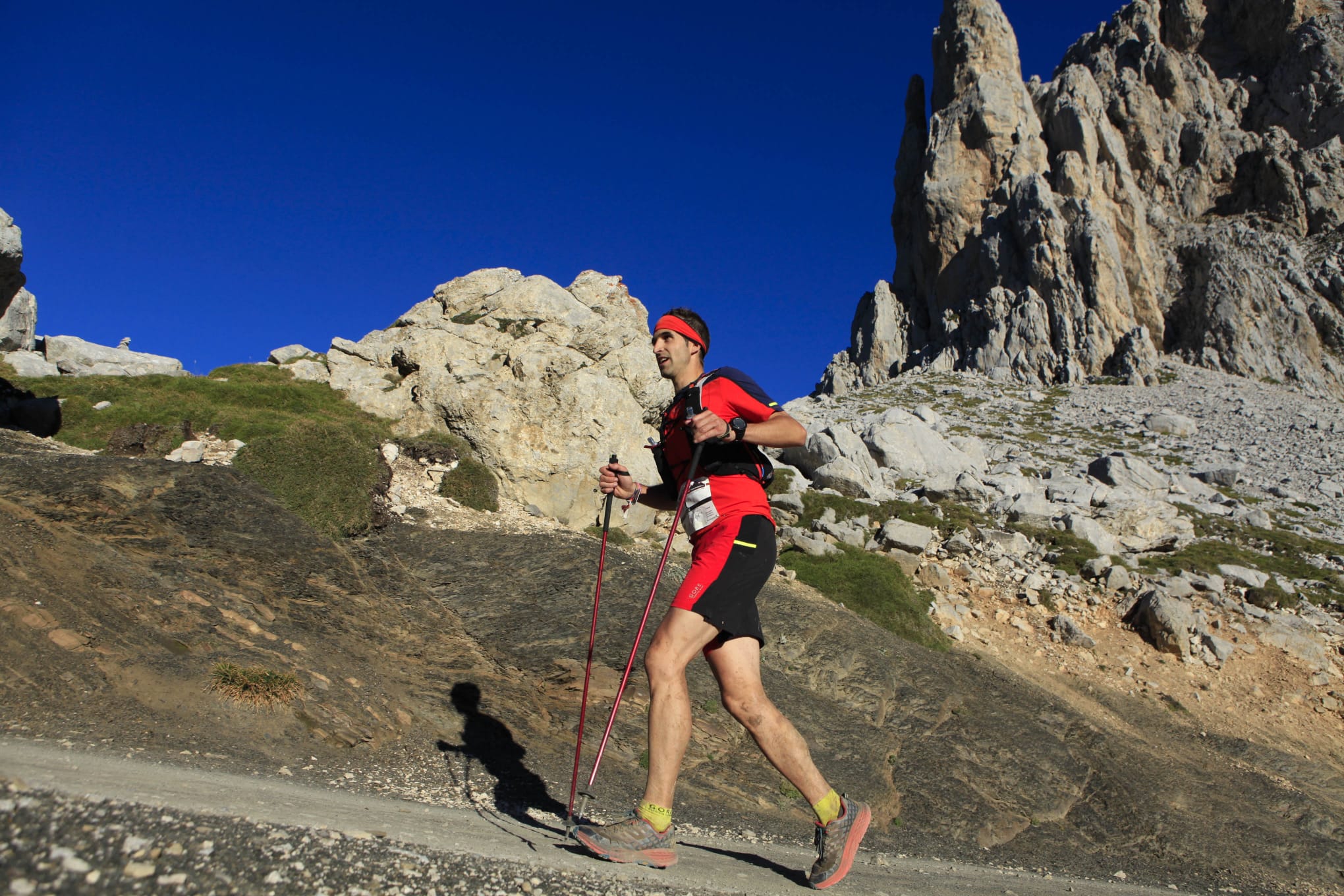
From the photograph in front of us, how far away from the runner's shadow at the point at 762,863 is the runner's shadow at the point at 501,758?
1.04 metres

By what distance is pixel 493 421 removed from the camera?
1446 centimetres

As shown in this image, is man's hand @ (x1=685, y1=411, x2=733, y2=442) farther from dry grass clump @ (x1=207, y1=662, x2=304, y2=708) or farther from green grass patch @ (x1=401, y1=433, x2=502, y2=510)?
green grass patch @ (x1=401, y1=433, x2=502, y2=510)

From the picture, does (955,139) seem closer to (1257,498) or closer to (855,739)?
(1257,498)

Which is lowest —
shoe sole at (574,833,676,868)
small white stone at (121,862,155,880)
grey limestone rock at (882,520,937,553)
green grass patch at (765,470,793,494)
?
shoe sole at (574,833,676,868)

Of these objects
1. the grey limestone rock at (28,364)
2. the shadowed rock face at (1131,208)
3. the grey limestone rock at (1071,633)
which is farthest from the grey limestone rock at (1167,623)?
the shadowed rock face at (1131,208)

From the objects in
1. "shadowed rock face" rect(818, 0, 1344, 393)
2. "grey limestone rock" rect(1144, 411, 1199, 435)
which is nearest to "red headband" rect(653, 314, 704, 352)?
"grey limestone rock" rect(1144, 411, 1199, 435)

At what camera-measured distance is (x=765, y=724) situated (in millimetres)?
4098

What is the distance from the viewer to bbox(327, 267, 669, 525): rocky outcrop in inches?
567

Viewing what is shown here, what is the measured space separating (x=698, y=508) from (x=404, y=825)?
7.65ft

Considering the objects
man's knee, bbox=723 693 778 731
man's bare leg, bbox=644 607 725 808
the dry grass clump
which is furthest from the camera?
the dry grass clump

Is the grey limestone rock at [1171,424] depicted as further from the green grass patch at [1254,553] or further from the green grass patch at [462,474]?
the green grass patch at [462,474]

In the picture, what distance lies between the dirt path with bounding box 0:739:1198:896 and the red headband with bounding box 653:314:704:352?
3116 mm

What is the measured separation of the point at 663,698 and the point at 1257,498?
44753mm

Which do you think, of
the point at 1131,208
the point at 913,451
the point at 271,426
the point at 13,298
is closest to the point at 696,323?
the point at 271,426
